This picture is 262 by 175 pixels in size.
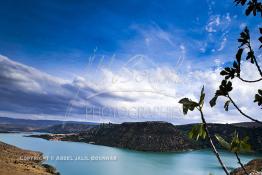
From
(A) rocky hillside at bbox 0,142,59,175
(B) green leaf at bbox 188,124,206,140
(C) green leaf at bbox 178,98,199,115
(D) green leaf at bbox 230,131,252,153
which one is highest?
(C) green leaf at bbox 178,98,199,115

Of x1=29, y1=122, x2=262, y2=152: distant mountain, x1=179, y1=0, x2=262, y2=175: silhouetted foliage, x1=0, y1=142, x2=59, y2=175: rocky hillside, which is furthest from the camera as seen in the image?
x1=29, y1=122, x2=262, y2=152: distant mountain

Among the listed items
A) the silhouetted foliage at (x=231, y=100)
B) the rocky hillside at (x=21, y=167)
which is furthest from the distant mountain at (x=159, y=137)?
the silhouetted foliage at (x=231, y=100)

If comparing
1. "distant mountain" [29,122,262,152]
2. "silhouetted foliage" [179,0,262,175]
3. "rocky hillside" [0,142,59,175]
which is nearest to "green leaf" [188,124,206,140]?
"silhouetted foliage" [179,0,262,175]

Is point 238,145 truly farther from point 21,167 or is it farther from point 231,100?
point 21,167

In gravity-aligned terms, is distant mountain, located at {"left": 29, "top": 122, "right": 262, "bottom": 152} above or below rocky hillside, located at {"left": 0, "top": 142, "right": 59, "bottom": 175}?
above

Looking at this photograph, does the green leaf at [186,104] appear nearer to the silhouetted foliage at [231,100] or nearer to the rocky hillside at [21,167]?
the silhouetted foliage at [231,100]

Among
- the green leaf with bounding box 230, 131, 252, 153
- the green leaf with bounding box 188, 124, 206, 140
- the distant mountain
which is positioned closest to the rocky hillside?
the green leaf with bounding box 188, 124, 206, 140

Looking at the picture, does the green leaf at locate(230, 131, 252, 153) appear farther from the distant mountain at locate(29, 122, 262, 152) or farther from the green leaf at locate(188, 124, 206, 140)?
the distant mountain at locate(29, 122, 262, 152)

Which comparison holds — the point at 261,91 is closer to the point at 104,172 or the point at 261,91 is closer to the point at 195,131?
the point at 195,131

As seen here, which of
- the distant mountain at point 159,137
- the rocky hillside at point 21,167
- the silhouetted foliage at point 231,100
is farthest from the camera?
the distant mountain at point 159,137

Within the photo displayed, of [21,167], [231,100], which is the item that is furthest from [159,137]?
[231,100]

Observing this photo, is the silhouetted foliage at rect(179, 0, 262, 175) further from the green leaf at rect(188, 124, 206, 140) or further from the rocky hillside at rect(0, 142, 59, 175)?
the rocky hillside at rect(0, 142, 59, 175)

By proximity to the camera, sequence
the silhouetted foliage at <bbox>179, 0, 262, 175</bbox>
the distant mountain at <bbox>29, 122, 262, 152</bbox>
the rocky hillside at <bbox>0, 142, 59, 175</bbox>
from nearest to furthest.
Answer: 1. the silhouetted foliage at <bbox>179, 0, 262, 175</bbox>
2. the rocky hillside at <bbox>0, 142, 59, 175</bbox>
3. the distant mountain at <bbox>29, 122, 262, 152</bbox>

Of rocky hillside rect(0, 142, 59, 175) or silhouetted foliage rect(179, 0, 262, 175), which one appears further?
rocky hillside rect(0, 142, 59, 175)
